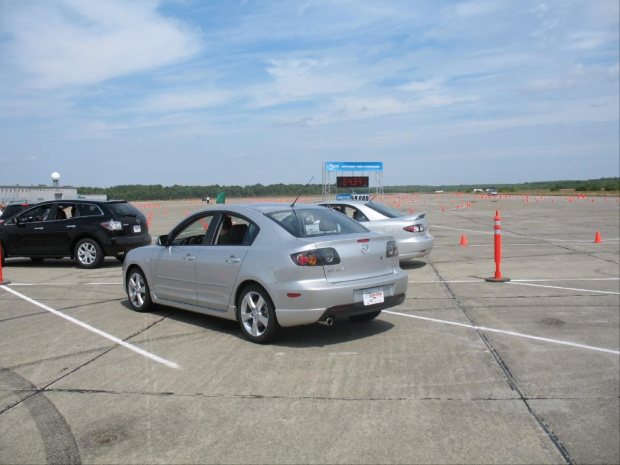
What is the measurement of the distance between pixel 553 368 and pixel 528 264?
7.80 m

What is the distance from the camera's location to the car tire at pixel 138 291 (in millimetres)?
8289

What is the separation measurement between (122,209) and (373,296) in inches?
361

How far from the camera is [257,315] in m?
6.50

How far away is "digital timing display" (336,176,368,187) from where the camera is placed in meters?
43.1

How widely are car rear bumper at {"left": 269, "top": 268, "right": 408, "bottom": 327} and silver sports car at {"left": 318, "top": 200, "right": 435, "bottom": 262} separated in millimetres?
6040

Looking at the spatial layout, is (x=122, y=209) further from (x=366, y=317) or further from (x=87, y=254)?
(x=366, y=317)

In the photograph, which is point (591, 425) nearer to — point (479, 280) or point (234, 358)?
point (234, 358)

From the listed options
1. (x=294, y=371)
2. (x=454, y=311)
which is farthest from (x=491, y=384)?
(x=454, y=311)

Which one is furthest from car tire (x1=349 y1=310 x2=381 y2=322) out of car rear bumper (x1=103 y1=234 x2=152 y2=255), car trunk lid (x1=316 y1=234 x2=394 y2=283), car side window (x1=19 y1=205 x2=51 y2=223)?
car side window (x1=19 y1=205 x2=51 y2=223)

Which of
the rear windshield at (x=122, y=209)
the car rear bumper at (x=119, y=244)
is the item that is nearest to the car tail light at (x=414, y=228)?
the car rear bumper at (x=119, y=244)

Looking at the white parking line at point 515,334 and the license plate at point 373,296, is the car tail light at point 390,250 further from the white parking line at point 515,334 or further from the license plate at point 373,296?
the white parking line at point 515,334

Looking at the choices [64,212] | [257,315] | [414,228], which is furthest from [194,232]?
[64,212]

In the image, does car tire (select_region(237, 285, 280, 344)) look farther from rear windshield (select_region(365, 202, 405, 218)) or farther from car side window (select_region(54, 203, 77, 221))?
car side window (select_region(54, 203, 77, 221))

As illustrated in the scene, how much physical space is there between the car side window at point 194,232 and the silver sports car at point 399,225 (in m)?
4.97
